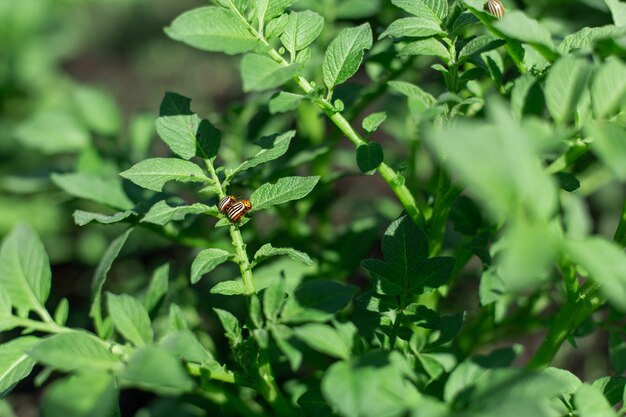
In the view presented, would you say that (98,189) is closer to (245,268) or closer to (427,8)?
(245,268)

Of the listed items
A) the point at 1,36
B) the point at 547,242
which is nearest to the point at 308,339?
the point at 547,242

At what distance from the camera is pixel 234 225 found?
93cm

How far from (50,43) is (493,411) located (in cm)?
283

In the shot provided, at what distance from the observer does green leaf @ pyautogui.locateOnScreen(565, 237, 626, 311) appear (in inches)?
23.0

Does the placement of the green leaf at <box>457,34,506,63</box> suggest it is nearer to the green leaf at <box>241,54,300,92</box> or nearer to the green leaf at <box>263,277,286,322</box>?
the green leaf at <box>241,54,300,92</box>

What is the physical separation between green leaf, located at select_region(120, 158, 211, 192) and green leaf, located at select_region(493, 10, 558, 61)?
0.44m

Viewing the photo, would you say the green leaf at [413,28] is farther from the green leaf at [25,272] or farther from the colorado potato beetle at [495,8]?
the green leaf at [25,272]

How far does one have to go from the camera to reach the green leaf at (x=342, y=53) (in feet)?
2.98

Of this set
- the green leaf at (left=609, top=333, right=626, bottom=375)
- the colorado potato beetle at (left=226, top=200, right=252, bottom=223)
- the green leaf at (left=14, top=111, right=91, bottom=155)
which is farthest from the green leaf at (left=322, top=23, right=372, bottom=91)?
the green leaf at (left=14, top=111, right=91, bottom=155)

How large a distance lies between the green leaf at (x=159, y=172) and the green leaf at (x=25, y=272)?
0.74 feet

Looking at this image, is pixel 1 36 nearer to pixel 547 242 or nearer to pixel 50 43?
pixel 50 43

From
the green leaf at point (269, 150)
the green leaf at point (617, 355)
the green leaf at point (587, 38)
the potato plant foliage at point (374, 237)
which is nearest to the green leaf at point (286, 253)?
the potato plant foliage at point (374, 237)

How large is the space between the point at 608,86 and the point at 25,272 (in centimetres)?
85

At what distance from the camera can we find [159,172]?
91 centimetres
